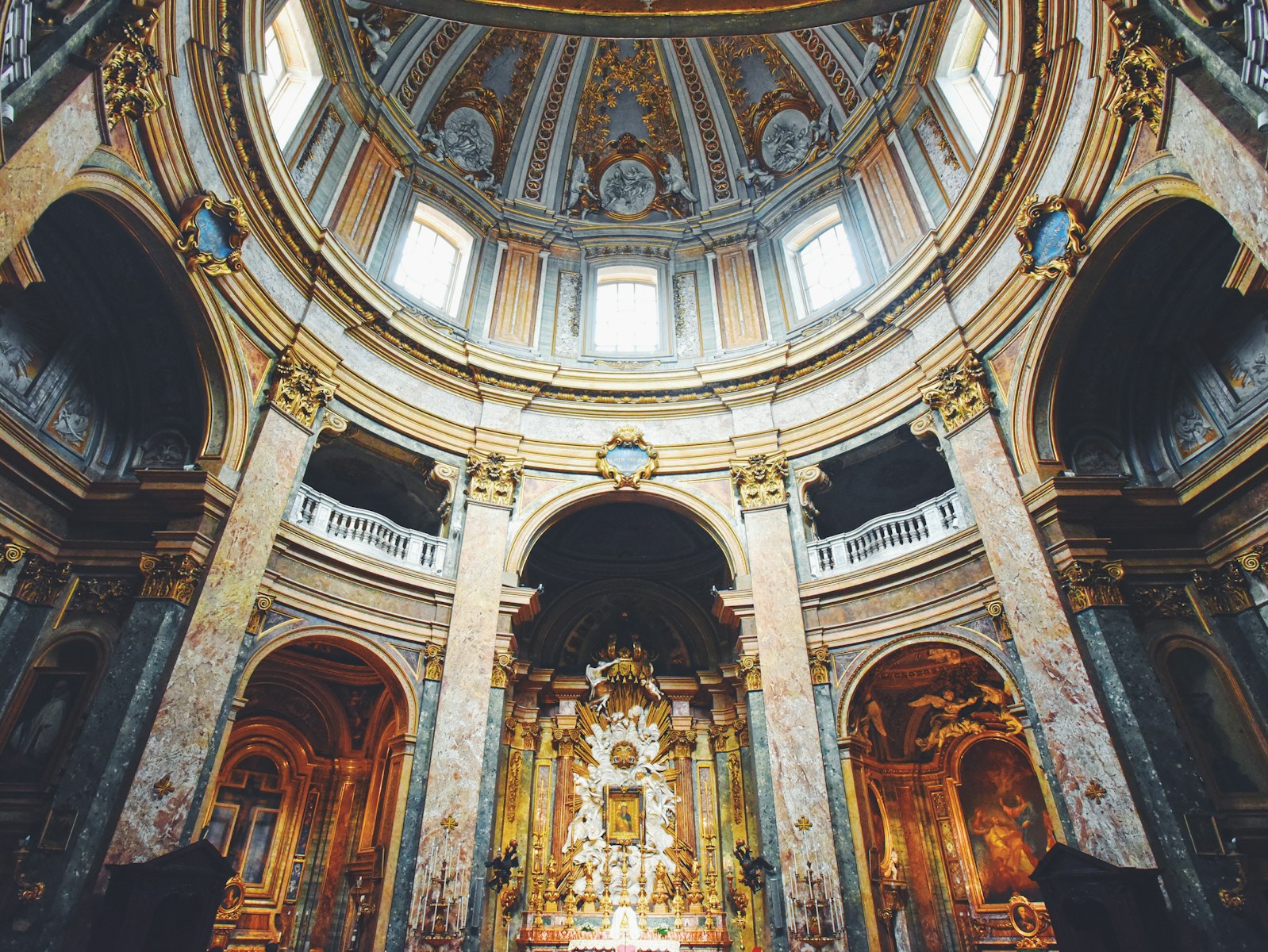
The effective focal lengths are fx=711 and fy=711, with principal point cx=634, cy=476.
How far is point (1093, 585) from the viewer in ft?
28.6

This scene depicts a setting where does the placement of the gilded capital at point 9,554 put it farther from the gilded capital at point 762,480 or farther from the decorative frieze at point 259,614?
the gilded capital at point 762,480

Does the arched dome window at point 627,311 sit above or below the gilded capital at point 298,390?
above

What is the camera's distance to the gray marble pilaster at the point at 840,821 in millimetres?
9547

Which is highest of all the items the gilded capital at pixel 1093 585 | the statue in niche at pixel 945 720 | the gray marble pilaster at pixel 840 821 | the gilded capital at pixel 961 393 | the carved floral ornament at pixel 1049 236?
the carved floral ornament at pixel 1049 236

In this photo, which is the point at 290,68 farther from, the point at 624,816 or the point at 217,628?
the point at 624,816

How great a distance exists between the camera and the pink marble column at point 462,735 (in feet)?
31.7

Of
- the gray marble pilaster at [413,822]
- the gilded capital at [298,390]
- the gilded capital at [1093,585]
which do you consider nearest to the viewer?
the gilded capital at [1093,585]

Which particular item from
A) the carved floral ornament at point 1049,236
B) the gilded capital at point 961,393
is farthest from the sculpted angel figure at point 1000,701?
the carved floral ornament at point 1049,236

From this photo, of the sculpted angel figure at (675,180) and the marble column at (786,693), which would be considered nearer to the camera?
the marble column at (786,693)

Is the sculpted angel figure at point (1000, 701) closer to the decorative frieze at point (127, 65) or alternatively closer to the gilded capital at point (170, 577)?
the gilded capital at point (170, 577)

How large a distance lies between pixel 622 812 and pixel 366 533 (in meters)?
7.52

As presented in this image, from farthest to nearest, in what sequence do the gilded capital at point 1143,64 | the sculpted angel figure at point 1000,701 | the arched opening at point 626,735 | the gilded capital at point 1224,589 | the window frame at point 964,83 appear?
the arched opening at point 626,735 → the window frame at point 964,83 → the sculpted angel figure at point 1000,701 → the gilded capital at point 1224,589 → the gilded capital at point 1143,64

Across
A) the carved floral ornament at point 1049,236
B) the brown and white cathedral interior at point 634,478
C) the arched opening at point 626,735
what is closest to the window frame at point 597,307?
the brown and white cathedral interior at point 634,478

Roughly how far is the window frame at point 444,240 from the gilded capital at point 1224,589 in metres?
13.3
